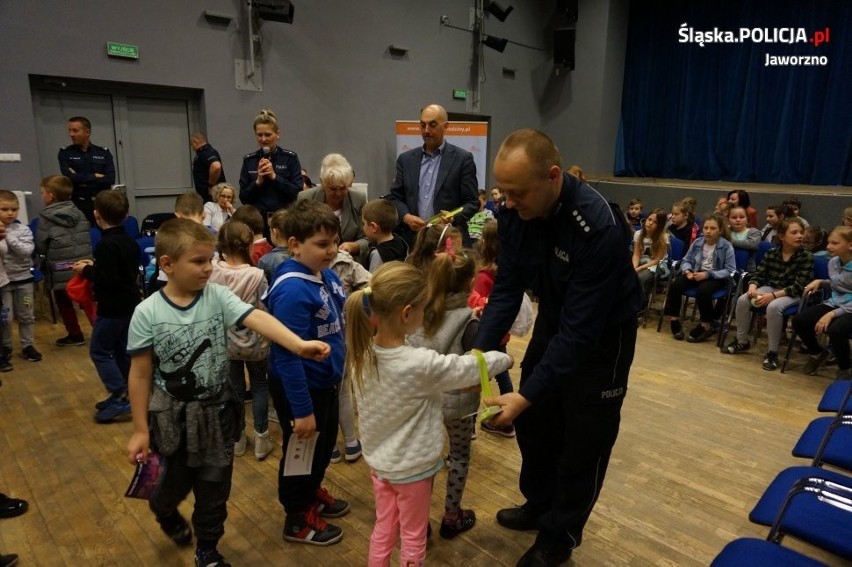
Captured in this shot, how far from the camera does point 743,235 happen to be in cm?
548

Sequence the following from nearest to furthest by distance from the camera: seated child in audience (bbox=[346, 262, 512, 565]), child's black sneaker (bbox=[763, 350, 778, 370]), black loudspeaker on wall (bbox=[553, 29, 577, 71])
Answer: seated child in audience (bbox=[346, 262, 512, 565]) < child's black sneaker (bbox=[763, 350, 778, 370]) < black loudspeaker on wall (bbox=[553, 29, 577, 71])

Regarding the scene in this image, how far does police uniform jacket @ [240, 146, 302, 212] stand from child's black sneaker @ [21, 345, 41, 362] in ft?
6.60

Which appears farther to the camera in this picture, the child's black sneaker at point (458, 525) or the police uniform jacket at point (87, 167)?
the police uniform jacket at point (87, 167)

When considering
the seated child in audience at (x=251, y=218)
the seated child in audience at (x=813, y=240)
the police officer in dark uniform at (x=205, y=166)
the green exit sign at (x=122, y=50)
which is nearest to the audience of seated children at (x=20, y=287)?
the seated child in audience at (x=251, y=218)

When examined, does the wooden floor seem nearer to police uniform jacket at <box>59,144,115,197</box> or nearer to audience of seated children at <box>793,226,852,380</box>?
audience of seated children at <box>793,226,852,380</box>

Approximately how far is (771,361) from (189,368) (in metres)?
4.51

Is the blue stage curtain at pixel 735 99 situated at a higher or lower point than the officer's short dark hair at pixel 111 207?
higher

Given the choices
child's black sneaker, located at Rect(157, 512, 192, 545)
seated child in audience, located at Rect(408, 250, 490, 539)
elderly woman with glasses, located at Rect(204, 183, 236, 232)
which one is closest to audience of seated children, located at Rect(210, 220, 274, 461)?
child's black sneaker, located at Rect(157, 512, 192, 545)

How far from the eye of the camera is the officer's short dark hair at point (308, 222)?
2.00 meters

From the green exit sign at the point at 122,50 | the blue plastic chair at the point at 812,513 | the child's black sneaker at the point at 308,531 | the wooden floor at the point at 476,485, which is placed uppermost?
the green exit sign at the point at 122,50

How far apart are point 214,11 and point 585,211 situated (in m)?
6.68

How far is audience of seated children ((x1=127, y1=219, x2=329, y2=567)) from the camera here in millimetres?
1763

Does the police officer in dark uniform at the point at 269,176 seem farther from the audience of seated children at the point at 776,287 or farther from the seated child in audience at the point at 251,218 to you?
the audience of seated children at the point at 776,287

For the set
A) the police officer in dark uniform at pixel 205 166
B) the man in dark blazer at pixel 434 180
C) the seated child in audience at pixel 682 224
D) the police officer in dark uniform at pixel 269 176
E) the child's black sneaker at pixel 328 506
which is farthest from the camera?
the police officer in dark uniform at pixel 205 166
